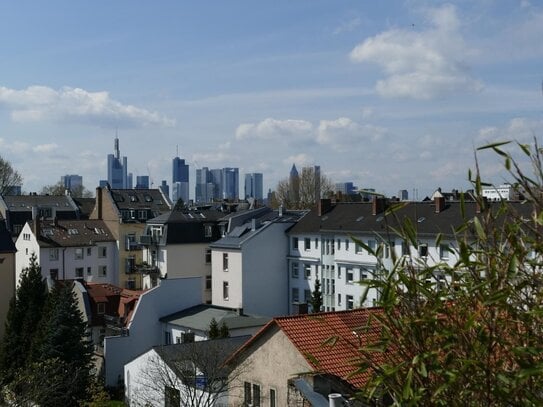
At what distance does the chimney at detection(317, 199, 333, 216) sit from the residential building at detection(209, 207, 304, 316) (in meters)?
2.18

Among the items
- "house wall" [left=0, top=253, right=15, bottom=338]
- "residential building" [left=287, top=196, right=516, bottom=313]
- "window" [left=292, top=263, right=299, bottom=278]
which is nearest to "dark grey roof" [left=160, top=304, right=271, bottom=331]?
"residential building" [left=287, top=196, right=516, bottom=313]

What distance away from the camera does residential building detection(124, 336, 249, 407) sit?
74.3 feet

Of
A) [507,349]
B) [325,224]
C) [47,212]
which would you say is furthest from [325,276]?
[507,349]

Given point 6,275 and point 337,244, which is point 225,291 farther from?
point 6,275

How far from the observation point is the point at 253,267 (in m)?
55.0

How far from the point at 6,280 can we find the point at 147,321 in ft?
47.6

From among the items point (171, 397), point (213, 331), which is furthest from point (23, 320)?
point (171, 397)

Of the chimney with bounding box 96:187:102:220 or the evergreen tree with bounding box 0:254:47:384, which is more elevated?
the chimney with bounding box 96:187:102:220

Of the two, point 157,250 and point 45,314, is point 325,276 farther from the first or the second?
point 45,314

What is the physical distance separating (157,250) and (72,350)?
81.1ft

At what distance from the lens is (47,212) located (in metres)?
81.8

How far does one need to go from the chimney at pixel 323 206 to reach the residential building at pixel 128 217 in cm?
1825

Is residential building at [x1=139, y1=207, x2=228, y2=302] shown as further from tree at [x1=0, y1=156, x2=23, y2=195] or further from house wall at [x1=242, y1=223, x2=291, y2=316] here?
tree at [x1=0, y1=156, x2=23, y2=195]

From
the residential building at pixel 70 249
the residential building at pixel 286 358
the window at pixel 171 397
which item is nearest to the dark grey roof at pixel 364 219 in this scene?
the residential building at pixel 70 249
